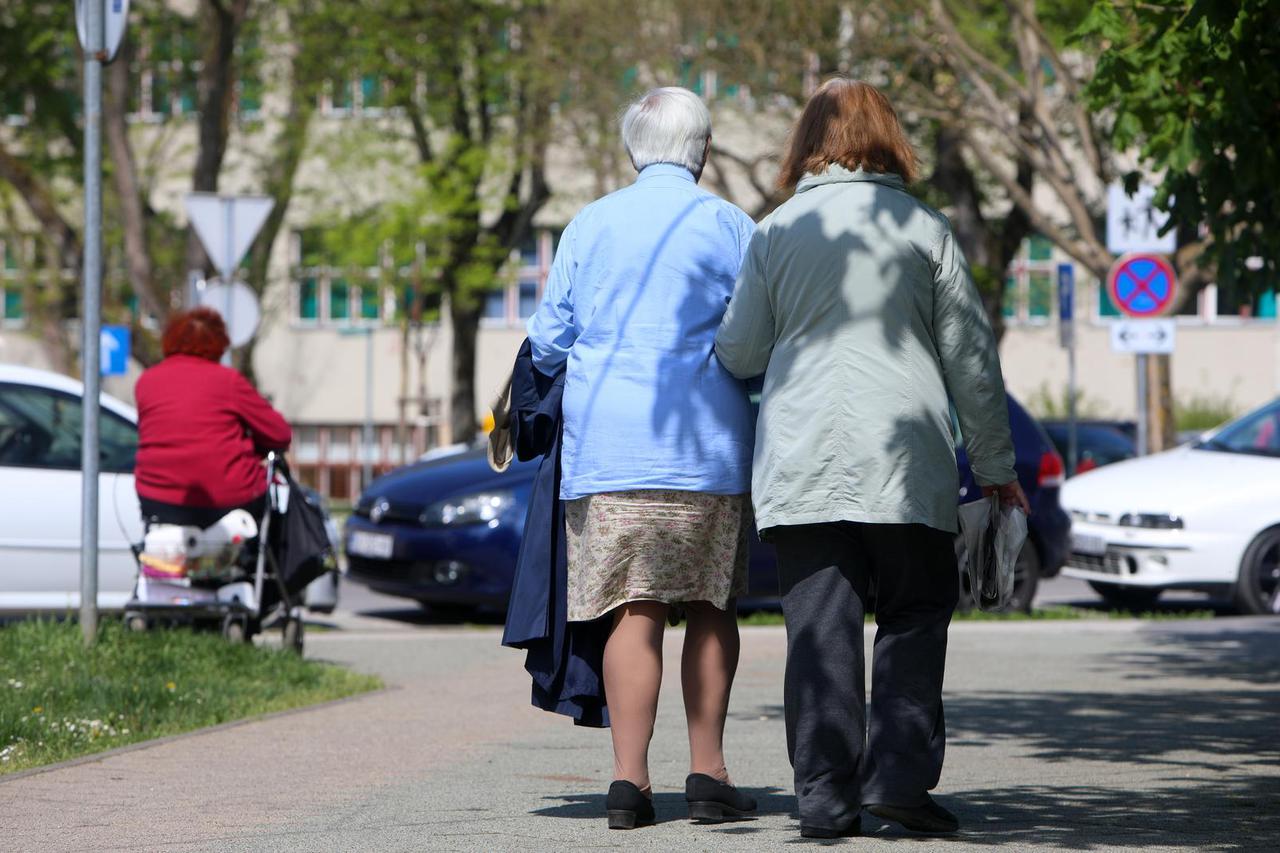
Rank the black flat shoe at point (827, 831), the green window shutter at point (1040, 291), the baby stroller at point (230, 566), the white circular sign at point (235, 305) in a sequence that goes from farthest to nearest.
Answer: the green window shutter at point (1040, 291) → the white circular sign at point (235, 305) → the baby stroller at point (230, 566) → the black flat shoe at point (827, 831)

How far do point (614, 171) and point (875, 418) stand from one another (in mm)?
24119

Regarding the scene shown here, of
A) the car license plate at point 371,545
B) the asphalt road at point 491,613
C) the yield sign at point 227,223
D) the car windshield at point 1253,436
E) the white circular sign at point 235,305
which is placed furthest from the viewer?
the yield sign at point 227,223

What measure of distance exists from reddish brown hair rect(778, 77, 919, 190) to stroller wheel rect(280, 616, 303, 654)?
5459mm

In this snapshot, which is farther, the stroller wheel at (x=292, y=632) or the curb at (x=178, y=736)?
the stroller wheel at (x=292, y=632)

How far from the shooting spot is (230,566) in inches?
414

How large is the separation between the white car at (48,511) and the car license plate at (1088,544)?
614 cm

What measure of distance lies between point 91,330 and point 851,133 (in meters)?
4.99

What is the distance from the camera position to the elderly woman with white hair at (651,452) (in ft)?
18.9

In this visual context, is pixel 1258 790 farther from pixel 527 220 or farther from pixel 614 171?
pixel 527 220

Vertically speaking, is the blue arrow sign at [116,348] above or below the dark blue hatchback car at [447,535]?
above

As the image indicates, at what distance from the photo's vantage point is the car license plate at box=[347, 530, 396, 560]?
13625mm

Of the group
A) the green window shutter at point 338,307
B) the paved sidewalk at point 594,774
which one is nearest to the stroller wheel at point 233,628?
the paved sidewalk at point 594,774

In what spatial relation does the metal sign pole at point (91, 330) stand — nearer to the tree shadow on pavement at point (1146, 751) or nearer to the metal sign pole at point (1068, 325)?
the tree shadow on pavement at point (1146, 751)

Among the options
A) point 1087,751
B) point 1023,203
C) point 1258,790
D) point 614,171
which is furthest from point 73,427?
point 614,171
